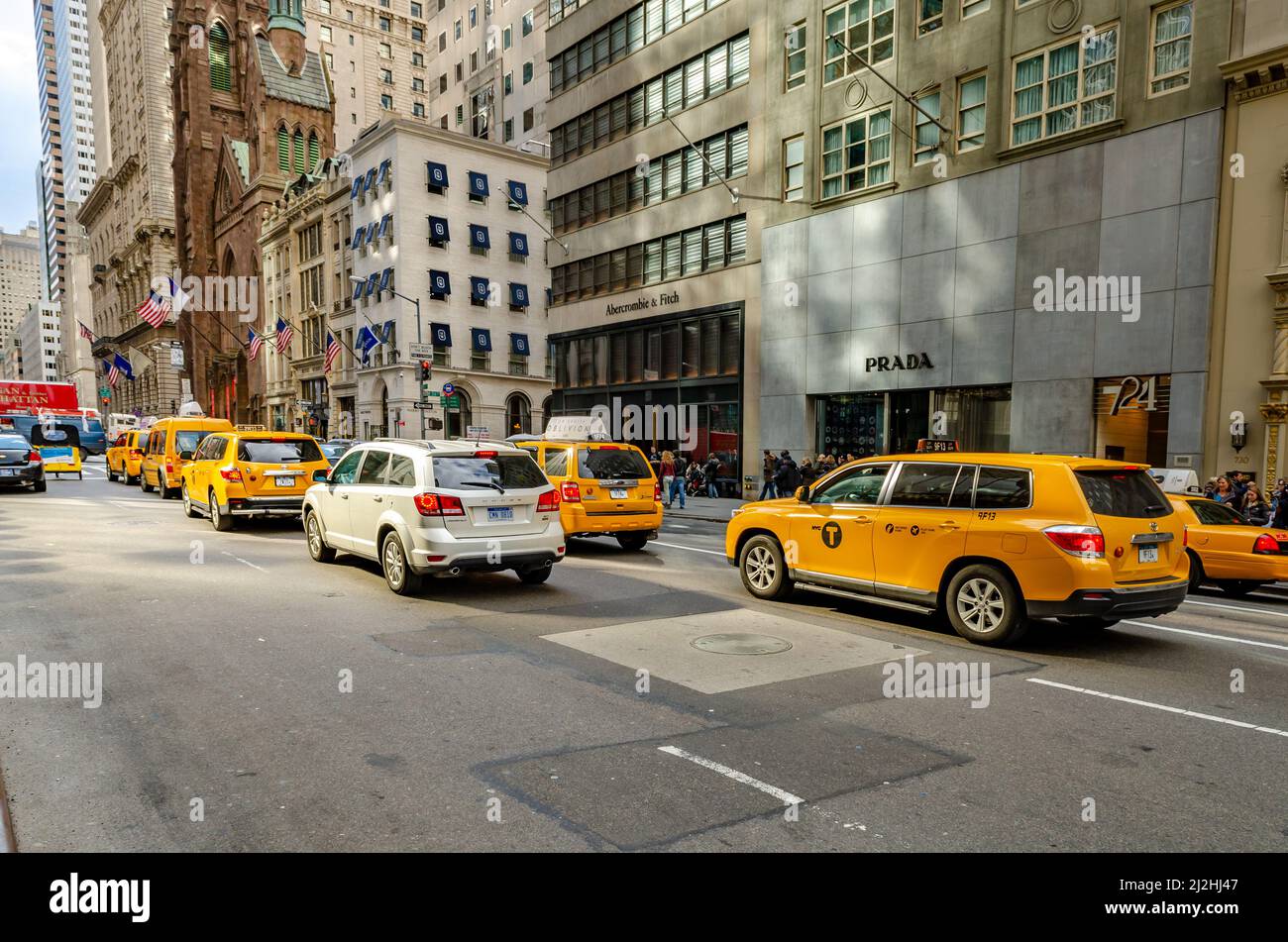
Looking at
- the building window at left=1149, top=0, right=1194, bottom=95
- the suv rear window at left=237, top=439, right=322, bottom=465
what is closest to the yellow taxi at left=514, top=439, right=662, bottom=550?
the suv rear window at left=237, top=439, right=322, bottom=465

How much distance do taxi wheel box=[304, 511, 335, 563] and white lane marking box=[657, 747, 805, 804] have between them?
8367 millimetres

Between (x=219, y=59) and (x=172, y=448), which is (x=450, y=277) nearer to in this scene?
(x=172, y=448)

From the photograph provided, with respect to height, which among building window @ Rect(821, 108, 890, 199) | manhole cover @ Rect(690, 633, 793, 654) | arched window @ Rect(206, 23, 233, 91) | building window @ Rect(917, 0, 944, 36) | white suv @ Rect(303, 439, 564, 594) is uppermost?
arched window @ Rect(206, 23, 233, 91)

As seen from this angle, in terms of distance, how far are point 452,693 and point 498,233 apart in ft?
174

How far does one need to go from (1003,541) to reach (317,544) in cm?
925

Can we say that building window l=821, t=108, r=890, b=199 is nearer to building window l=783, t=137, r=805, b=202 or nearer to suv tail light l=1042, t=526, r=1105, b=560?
building window l=783, t=137, r=805, b=202

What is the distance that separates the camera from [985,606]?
25.4 feet

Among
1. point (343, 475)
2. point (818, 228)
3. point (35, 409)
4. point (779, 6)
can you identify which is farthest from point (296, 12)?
point (343, 475)

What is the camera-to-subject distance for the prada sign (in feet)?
75.2

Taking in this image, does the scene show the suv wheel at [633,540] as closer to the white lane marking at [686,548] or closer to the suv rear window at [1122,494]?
the white lane marking at [686,548]

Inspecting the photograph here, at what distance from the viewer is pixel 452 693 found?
5.95 metres

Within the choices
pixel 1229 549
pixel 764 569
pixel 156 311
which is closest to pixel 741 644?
pixel 764 569
